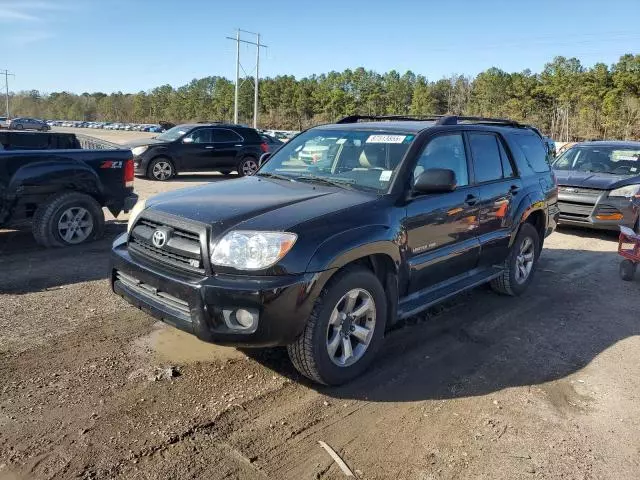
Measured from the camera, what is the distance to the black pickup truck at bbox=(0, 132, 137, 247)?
6418mm

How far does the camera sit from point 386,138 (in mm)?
4410

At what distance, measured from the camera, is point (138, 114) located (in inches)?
3898

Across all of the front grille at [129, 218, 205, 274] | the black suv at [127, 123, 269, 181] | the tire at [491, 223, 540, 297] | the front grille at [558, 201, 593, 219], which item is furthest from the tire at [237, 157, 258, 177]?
the front grille at [129, 218, 205, 274]

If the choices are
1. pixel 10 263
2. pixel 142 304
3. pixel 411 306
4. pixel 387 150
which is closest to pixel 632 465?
pixel 411 306

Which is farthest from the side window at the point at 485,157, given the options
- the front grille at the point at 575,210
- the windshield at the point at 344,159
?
the front grille at the point at 575,210

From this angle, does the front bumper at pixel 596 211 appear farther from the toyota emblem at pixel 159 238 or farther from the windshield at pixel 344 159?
the toyota emblem at pixel 159 238

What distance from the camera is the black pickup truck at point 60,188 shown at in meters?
6.42

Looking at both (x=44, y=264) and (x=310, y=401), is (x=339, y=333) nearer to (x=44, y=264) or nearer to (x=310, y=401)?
(x=310, y=401)

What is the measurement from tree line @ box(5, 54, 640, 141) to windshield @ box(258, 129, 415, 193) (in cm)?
5180

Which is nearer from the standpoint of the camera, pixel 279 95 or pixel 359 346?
pixel 359 346

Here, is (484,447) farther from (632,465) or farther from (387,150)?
(387,150)

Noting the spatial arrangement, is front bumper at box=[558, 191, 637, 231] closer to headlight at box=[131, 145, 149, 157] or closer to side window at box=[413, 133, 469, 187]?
side window at box=[413, 133, 469, 187]

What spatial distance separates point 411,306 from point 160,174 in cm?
1229

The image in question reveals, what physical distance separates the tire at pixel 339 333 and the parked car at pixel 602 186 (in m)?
5.81
